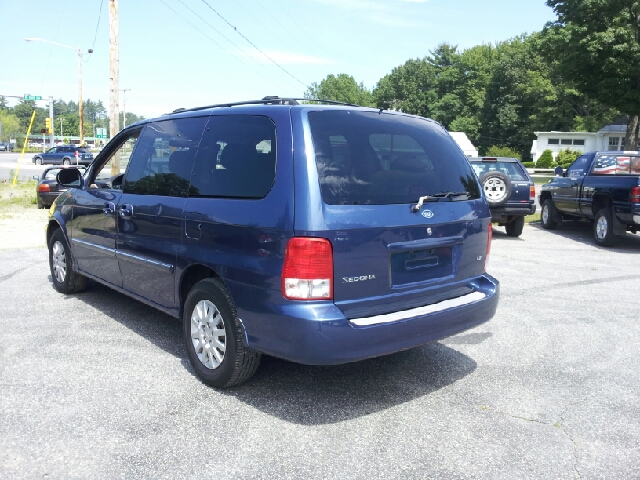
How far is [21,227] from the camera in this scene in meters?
12.4

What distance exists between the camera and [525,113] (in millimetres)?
77000

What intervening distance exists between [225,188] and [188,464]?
5.73 ft

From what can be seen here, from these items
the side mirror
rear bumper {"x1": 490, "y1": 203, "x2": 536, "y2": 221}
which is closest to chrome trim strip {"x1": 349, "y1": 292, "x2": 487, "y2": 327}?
the side mirror

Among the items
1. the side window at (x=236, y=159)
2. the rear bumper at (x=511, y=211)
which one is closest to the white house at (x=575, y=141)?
the rear bumper at (x=511, y=211)

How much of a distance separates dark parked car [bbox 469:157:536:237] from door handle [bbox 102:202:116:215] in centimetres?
792

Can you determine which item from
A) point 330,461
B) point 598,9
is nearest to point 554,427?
point 330,461

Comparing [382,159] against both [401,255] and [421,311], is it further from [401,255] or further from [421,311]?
[421,311]

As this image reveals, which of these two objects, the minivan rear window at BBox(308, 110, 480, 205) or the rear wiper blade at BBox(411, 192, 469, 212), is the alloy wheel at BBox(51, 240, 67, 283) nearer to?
the minivan rear window at BBox(308, 110, 480, 205)

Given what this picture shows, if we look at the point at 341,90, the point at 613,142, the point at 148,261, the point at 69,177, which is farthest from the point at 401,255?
the point at 341,90

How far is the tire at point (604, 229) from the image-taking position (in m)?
11.0

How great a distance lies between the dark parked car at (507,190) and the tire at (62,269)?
7711mm

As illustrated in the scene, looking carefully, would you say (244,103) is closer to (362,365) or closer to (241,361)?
(241,361)

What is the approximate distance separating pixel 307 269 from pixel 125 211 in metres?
2.22

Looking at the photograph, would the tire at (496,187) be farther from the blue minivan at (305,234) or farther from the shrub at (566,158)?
the shrub at (566,158)
